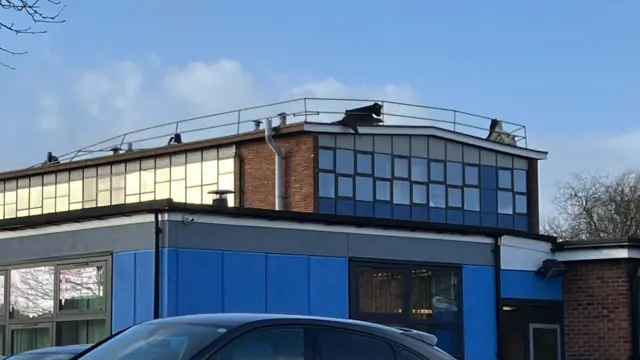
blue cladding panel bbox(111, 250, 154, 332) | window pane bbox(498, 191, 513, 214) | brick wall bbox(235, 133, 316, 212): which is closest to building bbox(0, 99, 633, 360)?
blue cladding panel bbox(111, 250, 154, 332)

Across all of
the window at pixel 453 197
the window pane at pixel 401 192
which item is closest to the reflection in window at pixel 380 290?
the window pane at pixel 401 192

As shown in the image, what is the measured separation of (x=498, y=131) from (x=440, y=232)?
28222 mm

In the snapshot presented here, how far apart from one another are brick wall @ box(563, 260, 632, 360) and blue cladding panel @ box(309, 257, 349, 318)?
5.82 metres

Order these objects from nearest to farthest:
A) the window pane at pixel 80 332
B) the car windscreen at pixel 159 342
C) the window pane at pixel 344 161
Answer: the car windscreen at pixel 159 342, the window pane at pixel 80 332, the window pane at pixel 344 161

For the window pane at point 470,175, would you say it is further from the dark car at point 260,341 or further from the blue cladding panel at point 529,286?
the dark car at point 260,341

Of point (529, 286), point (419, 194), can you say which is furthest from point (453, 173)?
point (529, 286)

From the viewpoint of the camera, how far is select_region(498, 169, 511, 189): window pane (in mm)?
47000

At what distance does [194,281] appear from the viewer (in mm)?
16953

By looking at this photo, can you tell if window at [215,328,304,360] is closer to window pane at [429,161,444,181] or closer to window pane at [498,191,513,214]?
window pane at [429,161,444,181]

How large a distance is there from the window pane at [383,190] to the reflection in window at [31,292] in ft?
81.7

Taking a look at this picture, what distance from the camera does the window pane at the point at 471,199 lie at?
45562mm

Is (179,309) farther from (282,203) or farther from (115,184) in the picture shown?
(115,184)

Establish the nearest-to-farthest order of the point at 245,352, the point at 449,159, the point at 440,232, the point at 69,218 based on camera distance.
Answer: the point at 245,352, the point at 69,218, the point at 440,232, the point at 449,159

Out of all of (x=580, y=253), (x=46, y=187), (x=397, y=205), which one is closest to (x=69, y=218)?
(x=580, y=253)
